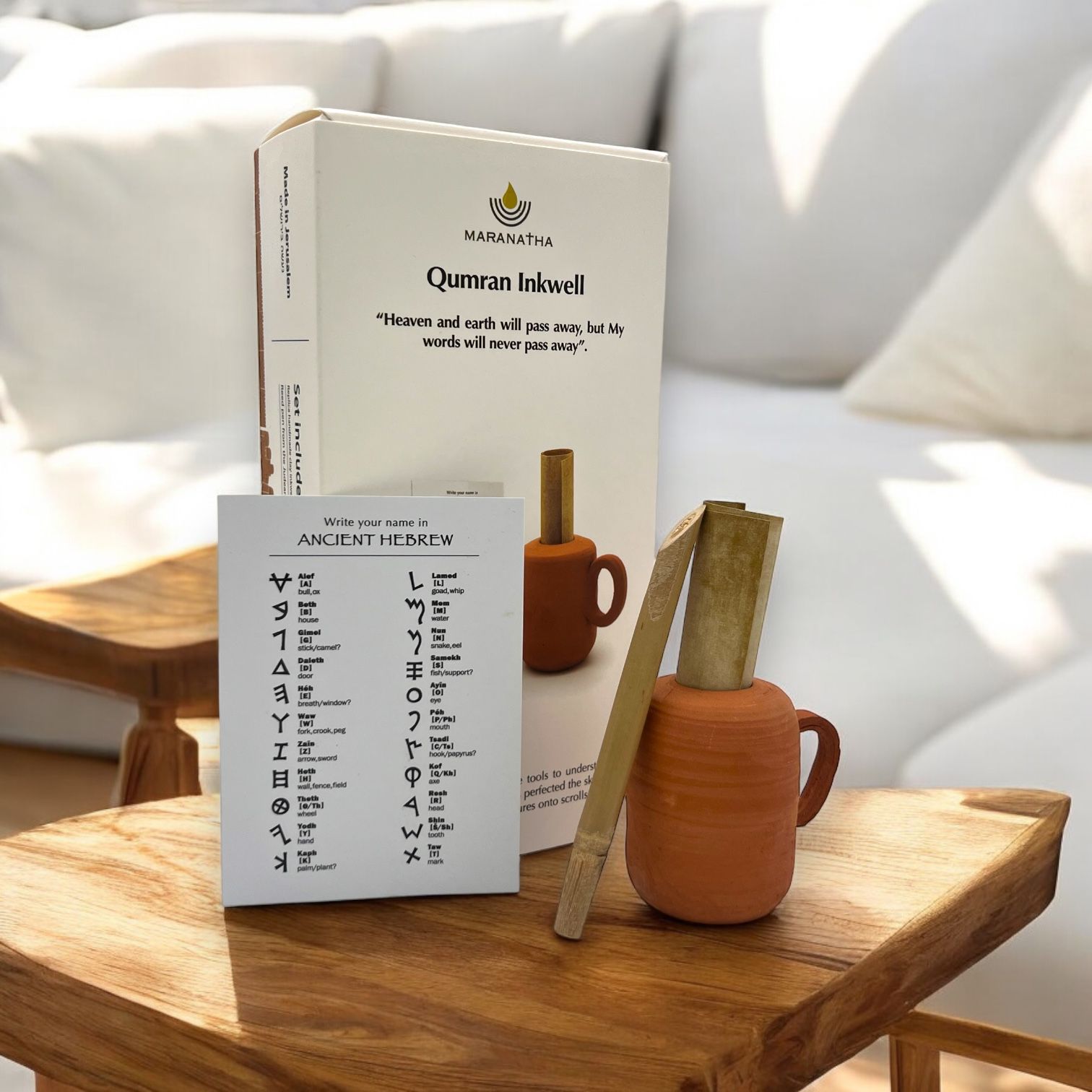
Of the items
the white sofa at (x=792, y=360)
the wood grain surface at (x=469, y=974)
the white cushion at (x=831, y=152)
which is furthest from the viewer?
the white cushion at (x=831, y=152)

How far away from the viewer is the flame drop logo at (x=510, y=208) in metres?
0.53

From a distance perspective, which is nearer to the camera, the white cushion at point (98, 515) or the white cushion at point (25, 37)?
the white cushion at point (98, 515)

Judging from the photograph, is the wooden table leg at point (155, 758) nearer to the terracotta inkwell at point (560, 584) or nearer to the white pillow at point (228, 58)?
the terracotta inkwell at point (560, 584)

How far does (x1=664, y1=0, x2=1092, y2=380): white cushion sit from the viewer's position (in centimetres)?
119

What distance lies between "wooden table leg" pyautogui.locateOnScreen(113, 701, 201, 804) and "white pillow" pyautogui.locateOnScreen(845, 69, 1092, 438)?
2.57 feet

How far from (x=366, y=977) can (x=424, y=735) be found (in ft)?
0.34

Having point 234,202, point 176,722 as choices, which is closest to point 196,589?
point 176,722

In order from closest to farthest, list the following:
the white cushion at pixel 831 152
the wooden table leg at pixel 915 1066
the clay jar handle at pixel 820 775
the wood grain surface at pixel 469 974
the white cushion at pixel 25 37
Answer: the wood grain surface at pixel 469 974, the clay jar handle at pixel 820 775, the wooden table leg at pixel 915 1066, the white cushion at pixel 831 152, the white cushion at pixel 25 37

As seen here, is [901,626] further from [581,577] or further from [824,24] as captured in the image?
[824,24]

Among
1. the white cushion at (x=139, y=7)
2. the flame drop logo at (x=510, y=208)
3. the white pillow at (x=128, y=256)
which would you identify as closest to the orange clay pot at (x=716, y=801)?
the flame drop logo at (x=510, y=208)

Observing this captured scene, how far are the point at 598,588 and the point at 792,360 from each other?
2.66ft

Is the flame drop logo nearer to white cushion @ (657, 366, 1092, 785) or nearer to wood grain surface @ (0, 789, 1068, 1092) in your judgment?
wood grain surface @ (0, 789, 1068, 1092)

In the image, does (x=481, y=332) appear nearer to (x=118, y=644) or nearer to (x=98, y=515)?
(x=118, y=644)

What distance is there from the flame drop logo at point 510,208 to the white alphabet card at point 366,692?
0.13 metres
